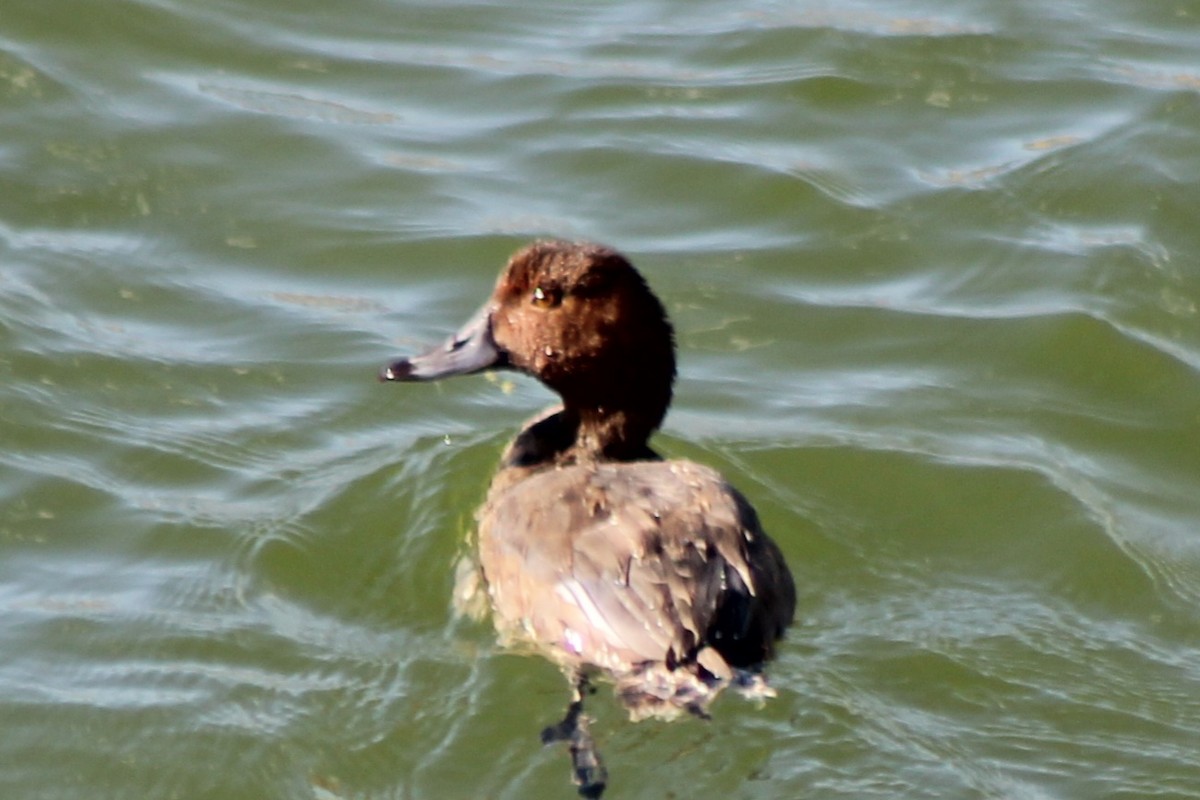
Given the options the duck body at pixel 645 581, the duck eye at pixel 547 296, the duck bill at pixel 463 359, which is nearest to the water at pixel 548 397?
the duck body at pixel 645 581

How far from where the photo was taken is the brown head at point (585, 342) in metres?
7.61

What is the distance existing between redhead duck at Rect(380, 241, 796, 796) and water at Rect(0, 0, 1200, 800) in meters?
0.21

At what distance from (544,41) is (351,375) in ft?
11.9

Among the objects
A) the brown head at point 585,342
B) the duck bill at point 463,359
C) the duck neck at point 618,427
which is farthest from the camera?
the duck bill at point 463,359

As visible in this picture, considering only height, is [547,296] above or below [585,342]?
above

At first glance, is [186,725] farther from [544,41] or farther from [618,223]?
[544,41]

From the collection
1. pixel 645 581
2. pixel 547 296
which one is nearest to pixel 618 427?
pixel 547 296

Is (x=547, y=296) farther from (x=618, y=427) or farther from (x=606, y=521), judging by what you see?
(x=606, y=521)

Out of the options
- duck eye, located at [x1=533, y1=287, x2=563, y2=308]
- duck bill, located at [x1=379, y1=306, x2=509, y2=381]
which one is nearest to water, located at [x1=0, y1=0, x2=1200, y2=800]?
duck bill, located at [x1=379, y1=306, x2=509, y2=381]

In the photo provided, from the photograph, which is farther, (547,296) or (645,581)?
(547,296)

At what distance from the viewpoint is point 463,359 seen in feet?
25.7

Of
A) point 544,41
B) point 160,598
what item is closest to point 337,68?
point 544,41

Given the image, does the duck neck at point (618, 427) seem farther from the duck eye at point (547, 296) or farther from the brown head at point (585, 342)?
the duck eye at point (547, 296)

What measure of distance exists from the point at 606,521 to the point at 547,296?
1176 mm
